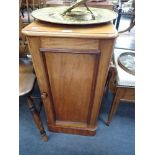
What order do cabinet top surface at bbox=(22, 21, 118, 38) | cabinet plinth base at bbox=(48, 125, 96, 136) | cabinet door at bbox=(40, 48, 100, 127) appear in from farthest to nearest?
cabinet plinth base at bbox=(48, 125, 96, 136)
cabinet door at bbox=(40, 48, 100, 127)
cabinet top surface at bbox=(22, 21, 118, 38)

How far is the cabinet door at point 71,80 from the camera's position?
2.53ft

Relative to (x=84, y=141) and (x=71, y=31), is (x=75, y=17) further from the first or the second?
(x=84, y=141)

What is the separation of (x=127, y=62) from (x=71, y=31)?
57 cm

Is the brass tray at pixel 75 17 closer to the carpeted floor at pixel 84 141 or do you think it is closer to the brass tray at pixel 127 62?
the brass tray at pixel 127 62

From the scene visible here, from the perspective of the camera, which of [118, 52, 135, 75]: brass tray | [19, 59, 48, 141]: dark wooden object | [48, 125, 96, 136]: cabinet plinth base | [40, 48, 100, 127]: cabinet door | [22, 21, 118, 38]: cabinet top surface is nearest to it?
[22, 21, 118, 38]: cabinet top surface

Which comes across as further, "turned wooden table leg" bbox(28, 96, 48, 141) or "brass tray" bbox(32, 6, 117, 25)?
"turned wooden table leg" bbox(28, 96, 48, 141)

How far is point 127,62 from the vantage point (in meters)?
1.11

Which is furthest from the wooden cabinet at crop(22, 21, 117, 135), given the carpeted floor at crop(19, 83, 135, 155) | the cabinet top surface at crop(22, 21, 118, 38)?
the carpeted floor at crop(19, 83, 135, 155)

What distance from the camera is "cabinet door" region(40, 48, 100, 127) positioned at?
0.77 m

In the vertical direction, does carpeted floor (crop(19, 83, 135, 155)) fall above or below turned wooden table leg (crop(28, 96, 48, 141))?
below

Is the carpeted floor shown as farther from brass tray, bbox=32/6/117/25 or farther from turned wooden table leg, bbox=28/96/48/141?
brass tray, bbox=32/6/117/25

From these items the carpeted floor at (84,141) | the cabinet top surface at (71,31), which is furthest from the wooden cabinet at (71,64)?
the carpeted floor at (84,141)

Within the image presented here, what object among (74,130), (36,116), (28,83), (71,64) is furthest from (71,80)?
(74,130)
